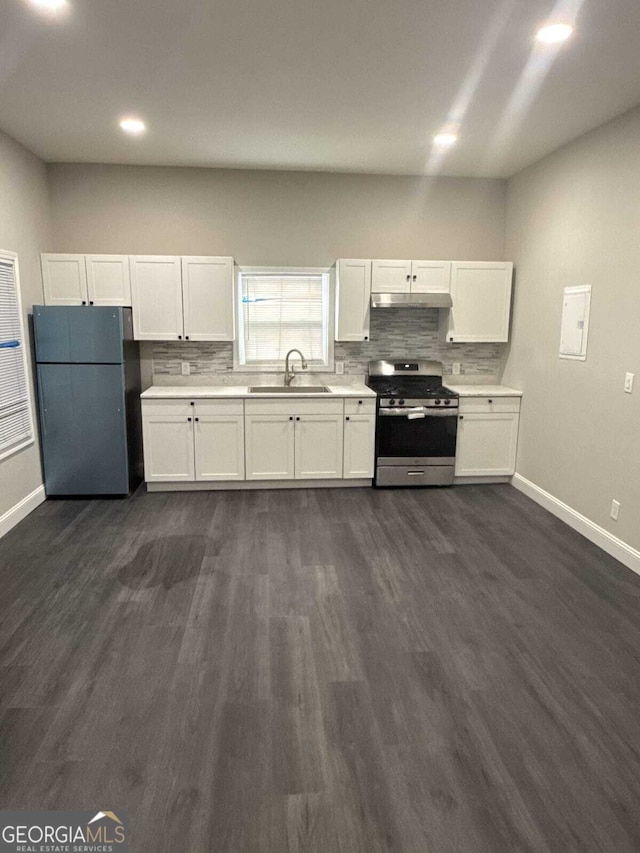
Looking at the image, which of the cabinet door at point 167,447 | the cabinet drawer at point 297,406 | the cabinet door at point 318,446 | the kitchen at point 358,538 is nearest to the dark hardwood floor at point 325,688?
the kitchen at point 358,538

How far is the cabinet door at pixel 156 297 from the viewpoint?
4.32 metres

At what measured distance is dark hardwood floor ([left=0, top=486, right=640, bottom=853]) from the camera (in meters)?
1.58

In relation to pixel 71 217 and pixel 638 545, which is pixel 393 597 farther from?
pixel 71 217

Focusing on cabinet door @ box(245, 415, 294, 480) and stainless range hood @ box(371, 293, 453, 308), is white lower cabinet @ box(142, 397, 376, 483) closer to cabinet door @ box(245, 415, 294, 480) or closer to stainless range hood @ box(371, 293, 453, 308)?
cabinet door @ box(245, 415, 294, 480)

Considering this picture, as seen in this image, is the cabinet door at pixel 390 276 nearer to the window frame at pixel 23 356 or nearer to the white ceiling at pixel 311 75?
the white ceiling at pixel 311 75

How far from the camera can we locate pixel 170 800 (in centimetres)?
161

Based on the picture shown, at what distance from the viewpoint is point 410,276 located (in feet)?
14.9

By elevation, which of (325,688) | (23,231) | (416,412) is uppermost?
(23,231)

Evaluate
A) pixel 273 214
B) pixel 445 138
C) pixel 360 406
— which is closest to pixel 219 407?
pixel 360 406

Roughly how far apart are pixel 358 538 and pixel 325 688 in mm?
1517

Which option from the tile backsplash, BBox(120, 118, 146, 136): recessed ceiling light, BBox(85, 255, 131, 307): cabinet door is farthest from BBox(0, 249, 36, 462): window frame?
BBox(120, 118, 146, 136): recessed ceiling light

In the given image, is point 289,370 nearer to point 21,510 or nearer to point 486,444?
point 486,444

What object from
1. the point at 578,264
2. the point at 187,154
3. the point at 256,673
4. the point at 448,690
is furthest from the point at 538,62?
the point at 256,673

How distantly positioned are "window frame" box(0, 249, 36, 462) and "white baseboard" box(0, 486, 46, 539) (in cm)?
39
